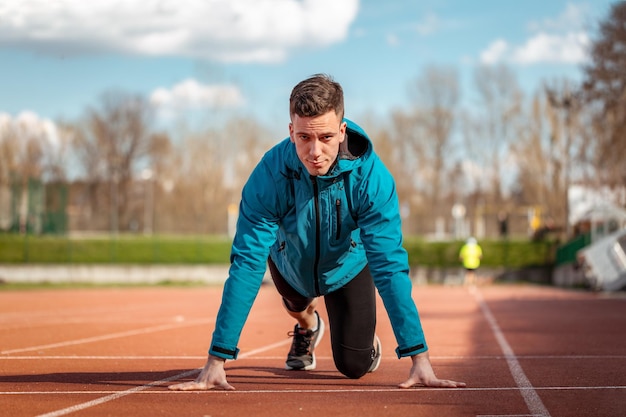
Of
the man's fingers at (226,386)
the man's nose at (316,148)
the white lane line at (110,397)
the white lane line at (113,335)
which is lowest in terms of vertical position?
the white lane line at (113,335)

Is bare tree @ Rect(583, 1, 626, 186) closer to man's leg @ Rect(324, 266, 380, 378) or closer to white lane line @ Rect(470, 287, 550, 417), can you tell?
white lane line @ Rect(470, 287, 550, 417)

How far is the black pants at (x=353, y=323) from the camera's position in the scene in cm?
704

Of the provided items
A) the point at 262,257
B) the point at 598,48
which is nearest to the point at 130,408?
the point at 262,257

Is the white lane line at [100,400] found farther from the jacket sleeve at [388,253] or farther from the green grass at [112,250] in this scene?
the green grass at [112,250]

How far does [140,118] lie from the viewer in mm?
84000

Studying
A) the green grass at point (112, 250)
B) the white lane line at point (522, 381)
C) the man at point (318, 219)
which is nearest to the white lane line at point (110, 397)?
the man at point (318, 219)

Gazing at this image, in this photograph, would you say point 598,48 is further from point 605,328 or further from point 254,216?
point 254,216

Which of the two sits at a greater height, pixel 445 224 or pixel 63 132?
pixel 63 132

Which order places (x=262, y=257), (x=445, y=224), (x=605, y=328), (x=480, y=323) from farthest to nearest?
(x=445, y=224) → (x=480, y=323) → (x=605, y=328) → (x=262, y=257)

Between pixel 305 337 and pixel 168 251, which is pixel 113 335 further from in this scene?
pixel 168 251

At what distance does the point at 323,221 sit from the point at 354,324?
3.35 feet

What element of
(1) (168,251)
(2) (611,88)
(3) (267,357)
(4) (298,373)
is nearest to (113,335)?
(3) (267,357)

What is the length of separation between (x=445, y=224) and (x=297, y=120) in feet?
223

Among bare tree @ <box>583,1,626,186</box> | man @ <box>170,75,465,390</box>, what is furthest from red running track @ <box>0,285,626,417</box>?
bare tree @ <box>583,1,626,186</box>
